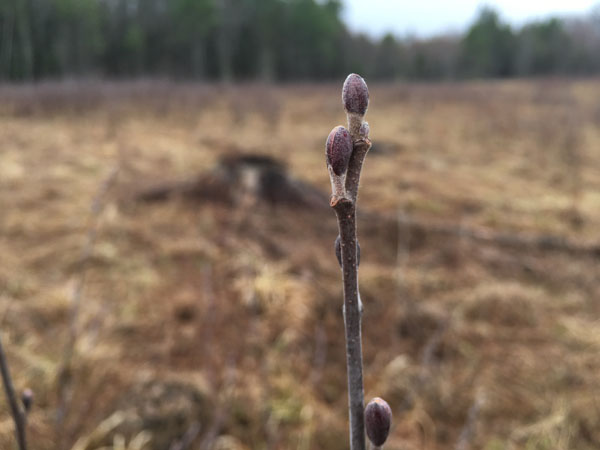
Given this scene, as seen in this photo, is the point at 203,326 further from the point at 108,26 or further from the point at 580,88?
the point at 108,26

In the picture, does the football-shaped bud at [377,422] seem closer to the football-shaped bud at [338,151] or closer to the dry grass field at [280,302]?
the football-shaped bud at [338,151]

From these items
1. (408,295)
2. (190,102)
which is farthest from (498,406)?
(190,102)

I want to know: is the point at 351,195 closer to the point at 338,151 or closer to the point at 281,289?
the point at 338,151

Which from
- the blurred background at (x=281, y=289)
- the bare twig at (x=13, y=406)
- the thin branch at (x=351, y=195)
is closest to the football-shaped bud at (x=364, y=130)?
the thin branch at (x=351, y=195)

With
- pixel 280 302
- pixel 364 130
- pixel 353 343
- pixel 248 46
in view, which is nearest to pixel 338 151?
pixel 364 130

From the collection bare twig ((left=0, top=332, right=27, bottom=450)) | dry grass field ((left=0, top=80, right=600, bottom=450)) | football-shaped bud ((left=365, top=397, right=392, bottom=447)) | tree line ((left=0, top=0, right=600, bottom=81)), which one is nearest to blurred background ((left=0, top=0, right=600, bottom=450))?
dry grass field ((left=0, top=80, right=600, bottom=450))

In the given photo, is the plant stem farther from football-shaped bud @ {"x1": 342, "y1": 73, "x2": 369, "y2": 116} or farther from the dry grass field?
the dry grass field
